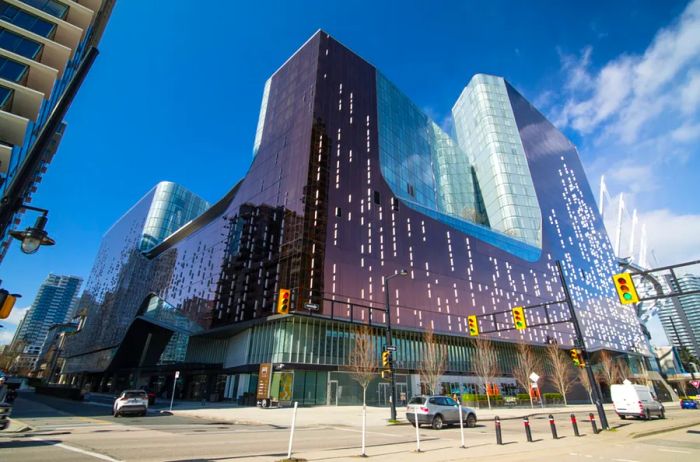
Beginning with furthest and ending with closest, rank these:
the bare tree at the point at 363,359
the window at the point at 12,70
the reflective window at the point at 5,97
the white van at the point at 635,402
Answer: the bare tree at the point at 363,359 → the white van at the point at 635,402 → the window at the point at 12,70 → the reflective window at the point at 5,97

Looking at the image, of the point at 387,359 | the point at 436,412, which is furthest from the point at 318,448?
the point at 387,359

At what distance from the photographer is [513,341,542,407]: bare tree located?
56.2m

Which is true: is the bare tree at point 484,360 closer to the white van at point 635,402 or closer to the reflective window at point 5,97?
the white van at point 635,402

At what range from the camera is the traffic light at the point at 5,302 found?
20.9 ft

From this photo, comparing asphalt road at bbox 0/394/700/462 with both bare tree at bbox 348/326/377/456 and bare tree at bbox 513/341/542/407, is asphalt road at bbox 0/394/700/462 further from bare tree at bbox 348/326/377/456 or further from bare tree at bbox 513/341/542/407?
bare tree at bbox 513/341/542/407

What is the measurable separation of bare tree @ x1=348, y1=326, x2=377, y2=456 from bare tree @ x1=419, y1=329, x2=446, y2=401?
773 cm

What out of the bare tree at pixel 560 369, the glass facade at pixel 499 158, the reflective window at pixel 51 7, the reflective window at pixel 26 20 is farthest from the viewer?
the glass facade at pixel 499 158

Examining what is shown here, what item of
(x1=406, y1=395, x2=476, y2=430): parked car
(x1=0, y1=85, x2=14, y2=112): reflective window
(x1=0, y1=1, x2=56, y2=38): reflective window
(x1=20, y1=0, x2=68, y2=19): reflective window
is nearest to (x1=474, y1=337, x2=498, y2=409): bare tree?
(x1=406, y1=395, x2=476, y2=430): parked car

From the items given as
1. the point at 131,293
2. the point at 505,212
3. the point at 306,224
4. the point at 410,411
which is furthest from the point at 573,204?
the point at 131,293

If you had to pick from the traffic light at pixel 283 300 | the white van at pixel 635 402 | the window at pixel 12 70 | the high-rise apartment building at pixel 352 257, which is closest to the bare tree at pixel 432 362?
the high-rise apartment building at pixel 352 257

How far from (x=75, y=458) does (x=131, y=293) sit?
107618 millimetres

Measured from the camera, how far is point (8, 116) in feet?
66.3

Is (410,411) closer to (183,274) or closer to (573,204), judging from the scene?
(183,274)

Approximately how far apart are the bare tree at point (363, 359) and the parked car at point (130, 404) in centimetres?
2071
